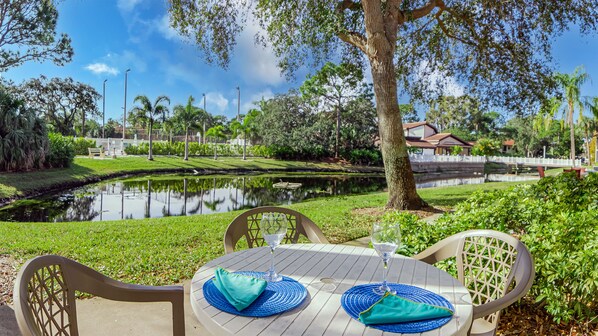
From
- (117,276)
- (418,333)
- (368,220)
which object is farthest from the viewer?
(368,220)

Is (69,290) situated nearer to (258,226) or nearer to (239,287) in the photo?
(239,287)

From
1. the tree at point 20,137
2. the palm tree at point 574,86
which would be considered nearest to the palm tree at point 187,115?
the tree at point 20,137

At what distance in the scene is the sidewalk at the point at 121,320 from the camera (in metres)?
2.48

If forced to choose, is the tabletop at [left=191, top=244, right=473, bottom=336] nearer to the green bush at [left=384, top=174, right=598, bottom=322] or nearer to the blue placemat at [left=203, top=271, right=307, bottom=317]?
the blue placemat at [left=203, top=271, right=307, bottom=317]

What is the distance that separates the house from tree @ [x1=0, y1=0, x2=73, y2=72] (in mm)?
29286

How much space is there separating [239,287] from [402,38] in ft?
34.1

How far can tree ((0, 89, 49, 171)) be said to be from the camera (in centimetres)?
1399

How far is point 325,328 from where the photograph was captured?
122 cm

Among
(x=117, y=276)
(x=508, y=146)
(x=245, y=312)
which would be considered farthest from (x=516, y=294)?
(x=508, y=146)

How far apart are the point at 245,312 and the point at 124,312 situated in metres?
1.91

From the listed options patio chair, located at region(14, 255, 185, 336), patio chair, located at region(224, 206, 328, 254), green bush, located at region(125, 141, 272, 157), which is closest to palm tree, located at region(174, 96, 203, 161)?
green bush, located at region(125, 141, 272, 157)

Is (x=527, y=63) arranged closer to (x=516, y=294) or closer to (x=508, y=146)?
(x=516, y=294)

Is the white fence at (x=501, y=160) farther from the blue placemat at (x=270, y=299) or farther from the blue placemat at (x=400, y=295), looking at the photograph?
the blue placemat at (x=270, y=299)

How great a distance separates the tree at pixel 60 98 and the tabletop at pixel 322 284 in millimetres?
40426
